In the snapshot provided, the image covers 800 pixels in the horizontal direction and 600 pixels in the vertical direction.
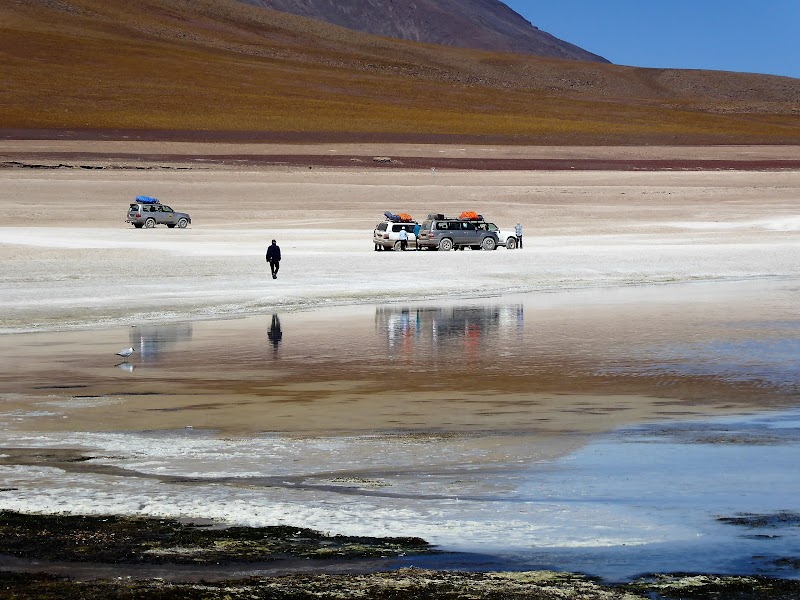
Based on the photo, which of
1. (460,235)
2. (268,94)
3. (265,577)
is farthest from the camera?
(268,94)

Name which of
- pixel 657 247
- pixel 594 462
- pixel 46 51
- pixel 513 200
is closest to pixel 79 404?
pixel 594 462

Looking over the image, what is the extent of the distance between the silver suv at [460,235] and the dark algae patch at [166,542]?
122 ft

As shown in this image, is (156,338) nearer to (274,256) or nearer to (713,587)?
(274,256)

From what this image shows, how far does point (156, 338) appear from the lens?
22.4 metres

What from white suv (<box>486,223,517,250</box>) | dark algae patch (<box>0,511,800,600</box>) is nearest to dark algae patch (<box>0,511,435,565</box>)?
dark algae patch (<box>0,511,800,600</box>)

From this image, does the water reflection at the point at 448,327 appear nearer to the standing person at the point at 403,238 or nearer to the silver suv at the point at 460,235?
the standing person at the point at 403,238

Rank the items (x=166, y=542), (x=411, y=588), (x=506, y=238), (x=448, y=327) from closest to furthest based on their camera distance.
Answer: (x=411, y=588) → (x=166, y=542) → (x=448, y=327) → (x=506, y=238)

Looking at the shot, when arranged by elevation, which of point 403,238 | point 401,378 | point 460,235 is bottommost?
point 401,378

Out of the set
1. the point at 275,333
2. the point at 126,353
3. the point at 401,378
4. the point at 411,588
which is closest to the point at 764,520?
the point at 411,588

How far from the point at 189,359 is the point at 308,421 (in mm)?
5898

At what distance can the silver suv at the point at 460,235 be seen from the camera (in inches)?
1827

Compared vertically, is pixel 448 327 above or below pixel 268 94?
below

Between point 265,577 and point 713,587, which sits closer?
point 713,587

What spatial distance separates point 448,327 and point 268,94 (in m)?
115
